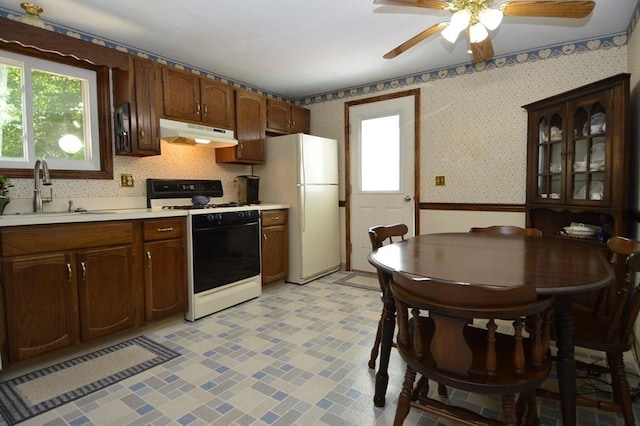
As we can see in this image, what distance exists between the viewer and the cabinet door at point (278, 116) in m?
4.11

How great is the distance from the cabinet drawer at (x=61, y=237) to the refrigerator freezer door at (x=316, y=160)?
1924mm

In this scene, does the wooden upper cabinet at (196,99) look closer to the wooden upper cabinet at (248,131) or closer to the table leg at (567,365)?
the wooden upper cabinet at (248,131)

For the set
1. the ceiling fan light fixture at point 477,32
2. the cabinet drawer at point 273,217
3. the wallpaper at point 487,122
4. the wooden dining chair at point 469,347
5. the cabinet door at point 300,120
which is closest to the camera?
the wooden dining chair at point 469,347

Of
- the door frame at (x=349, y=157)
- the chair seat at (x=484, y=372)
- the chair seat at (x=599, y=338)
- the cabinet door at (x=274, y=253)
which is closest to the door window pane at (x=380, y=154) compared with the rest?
the door frame at (x=349, y=157)

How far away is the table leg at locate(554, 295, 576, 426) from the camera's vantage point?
4.31 ft

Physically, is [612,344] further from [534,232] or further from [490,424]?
[534,232]

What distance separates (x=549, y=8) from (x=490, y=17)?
0.30 meters

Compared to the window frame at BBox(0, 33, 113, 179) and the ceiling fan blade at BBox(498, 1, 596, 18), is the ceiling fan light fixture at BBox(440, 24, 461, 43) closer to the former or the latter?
the ceiling fan blade at BBox(498, 1, 596, 18)

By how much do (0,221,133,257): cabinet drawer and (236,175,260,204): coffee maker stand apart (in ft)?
5.28

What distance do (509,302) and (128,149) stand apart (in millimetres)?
2869

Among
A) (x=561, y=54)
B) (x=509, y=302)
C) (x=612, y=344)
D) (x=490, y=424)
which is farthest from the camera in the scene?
(x=561, y=54)

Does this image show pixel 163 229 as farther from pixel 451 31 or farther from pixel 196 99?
pixel 451 31

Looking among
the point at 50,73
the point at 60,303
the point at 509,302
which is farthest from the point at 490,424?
the point at 50,73

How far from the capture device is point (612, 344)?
1432 mm
